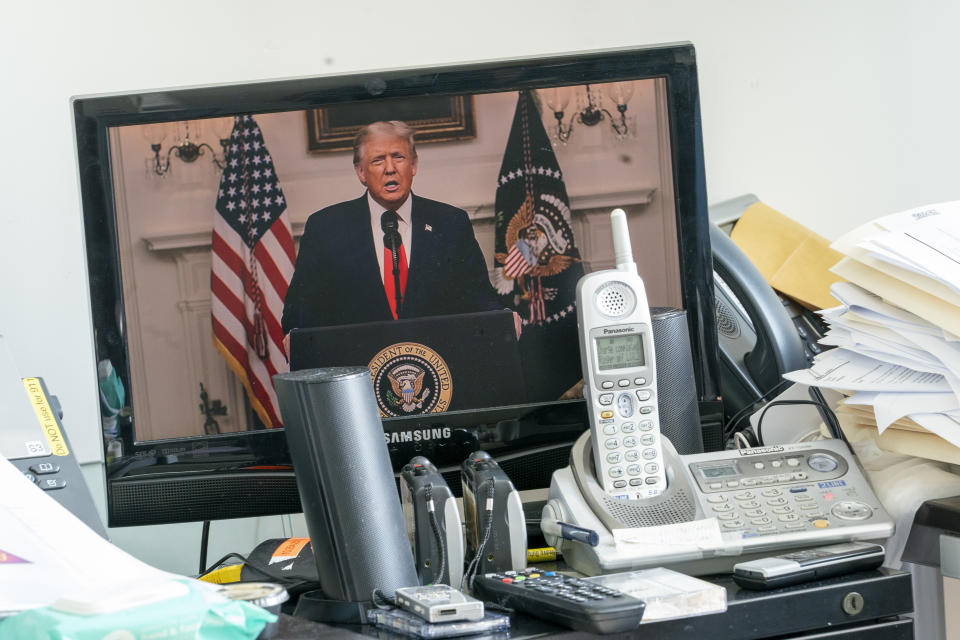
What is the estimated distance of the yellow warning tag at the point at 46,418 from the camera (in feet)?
2.58

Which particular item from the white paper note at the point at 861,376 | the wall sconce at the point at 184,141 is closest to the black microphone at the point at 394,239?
the wall sconce at the point at 184,141

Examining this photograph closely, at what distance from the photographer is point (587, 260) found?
93 centimetres

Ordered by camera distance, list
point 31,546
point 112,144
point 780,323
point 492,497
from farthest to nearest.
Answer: point 780,323 → point 112,144 → point 492,497 → point 31,546

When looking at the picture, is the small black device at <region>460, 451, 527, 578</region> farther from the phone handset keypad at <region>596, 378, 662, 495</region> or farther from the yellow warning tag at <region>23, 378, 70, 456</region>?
Result: the yellow warning tag at <region>23, 378, 70, 456</region>

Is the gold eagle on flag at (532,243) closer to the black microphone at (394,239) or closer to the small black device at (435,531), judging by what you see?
the black microphone at (394,239)

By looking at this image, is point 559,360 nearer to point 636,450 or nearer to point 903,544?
point 636,450

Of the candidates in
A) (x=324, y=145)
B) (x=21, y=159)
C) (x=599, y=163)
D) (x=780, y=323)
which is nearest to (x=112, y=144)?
(x=324, y=145)

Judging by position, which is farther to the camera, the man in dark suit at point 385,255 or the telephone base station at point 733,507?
the man in dark suit at point 385,255

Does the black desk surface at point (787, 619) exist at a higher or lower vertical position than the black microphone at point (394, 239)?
lower

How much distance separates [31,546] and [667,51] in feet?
2.34

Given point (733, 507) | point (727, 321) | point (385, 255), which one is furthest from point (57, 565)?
point (727, 321)

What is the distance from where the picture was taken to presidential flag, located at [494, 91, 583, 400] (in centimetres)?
92

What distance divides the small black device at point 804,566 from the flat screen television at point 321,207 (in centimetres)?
26

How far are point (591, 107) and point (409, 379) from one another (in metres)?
0.32
